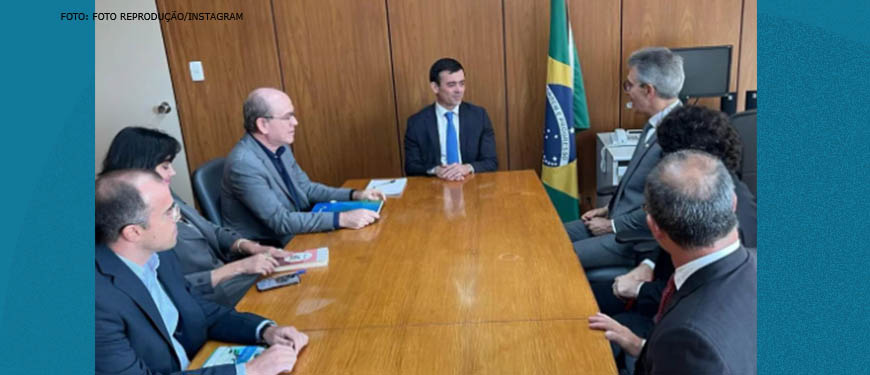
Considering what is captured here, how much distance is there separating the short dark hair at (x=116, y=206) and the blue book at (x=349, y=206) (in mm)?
1167

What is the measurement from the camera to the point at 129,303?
137 cm

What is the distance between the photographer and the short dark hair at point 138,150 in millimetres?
2217

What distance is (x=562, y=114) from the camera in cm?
391

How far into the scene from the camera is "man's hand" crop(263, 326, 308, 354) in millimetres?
1467

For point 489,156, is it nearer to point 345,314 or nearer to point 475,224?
point 475,224

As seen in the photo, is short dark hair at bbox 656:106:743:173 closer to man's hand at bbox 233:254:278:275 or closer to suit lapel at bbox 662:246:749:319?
suit lapel at bbox 662:246:749:319

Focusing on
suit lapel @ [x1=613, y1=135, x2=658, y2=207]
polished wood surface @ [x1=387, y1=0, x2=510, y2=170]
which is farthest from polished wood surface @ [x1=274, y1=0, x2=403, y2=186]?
suit lapel @ [x1=613, y1=135, x2=658, y2=207]

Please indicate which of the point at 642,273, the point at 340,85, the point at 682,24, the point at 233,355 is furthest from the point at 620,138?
the point at 233,355

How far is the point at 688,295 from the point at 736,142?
2.96ft

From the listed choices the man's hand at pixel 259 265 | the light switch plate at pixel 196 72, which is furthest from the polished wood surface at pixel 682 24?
the light switch plate at pixel 196 72

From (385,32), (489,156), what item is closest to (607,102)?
(489,156)

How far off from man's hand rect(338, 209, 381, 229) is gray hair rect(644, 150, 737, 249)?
1371 mm

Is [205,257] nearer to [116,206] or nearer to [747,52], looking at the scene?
[116,206]

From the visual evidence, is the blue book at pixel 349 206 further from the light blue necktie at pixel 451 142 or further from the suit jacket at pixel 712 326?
the suit jacket at pixel 712 326
